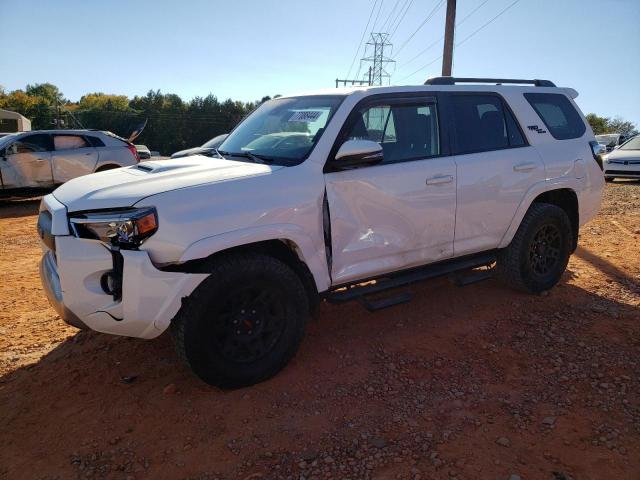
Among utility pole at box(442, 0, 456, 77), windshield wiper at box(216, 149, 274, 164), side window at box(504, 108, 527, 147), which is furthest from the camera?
utility pole at box(442, 0, 456, 77)

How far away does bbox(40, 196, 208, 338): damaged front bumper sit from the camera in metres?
2.72

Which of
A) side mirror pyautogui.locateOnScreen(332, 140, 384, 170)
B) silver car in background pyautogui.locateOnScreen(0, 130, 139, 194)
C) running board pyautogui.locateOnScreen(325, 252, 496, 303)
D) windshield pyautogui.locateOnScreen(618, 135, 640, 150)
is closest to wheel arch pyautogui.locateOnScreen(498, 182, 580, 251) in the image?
running board pyautogui.locateOnScreen(325, 252, 496, 303)

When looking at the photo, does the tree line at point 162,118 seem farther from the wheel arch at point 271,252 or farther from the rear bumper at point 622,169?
the wheel arch at point 271,252

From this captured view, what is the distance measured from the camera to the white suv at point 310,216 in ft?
9.17

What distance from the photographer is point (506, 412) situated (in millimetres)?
2936

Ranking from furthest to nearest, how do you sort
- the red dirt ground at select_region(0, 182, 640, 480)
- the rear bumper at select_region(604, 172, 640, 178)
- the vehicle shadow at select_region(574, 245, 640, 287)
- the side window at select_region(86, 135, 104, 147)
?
the rear bumper at select_region(604, 172, 640, 178) < the side window at select_region(86, 135, 104, 147) < the vehicle shadow at select_region(574, 245, 640, 287) < the red dirt ground at select_region(0, 182, 640, 480)

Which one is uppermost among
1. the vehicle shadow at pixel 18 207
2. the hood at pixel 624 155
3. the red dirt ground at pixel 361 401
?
the hood at pixel 624 155

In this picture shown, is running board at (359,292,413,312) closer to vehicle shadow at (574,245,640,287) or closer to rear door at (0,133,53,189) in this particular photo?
vehicle shadow at (574,245,640,287)

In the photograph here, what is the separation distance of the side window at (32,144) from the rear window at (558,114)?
10398 millimetres

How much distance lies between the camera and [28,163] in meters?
10.7

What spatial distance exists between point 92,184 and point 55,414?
1455 millimetres

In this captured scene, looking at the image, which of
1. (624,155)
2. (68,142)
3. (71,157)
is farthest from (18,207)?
(624,155)

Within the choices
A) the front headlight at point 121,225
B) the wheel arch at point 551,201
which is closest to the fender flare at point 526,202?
the wheel arch at point 551,201

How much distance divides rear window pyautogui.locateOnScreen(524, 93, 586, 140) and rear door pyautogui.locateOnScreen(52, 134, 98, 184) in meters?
9.95
